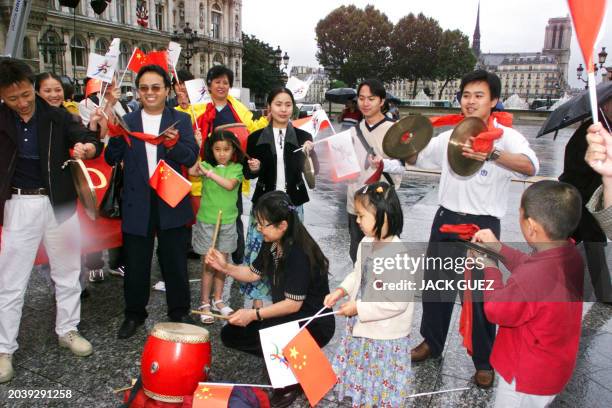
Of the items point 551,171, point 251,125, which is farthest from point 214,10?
point 251,125

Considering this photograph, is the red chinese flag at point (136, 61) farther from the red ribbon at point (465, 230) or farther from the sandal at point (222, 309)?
the red ribbon at point (465, 230)

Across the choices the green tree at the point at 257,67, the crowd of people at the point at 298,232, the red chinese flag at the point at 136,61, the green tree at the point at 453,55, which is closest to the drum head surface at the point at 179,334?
the crowd of people at the point at 298,232

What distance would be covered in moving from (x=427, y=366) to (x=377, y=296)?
1.14 metres

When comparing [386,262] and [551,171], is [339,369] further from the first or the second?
[551,171]

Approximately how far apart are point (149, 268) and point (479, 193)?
95.5 inches

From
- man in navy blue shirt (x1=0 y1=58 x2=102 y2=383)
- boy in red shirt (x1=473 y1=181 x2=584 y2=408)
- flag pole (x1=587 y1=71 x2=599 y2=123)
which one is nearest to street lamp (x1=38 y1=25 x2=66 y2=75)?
man in navy blue shirt (x1=0 y1=58 x2=102 y2=383)

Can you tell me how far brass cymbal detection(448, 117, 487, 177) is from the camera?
252 cm

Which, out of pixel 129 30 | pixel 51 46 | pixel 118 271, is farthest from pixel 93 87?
pixel 129 30

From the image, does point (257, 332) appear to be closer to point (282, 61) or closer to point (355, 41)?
point (282, 61)

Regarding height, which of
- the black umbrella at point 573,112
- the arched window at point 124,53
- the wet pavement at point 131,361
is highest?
the arched window at point 124,53

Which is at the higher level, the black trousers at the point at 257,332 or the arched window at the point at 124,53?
the arched window at the point at 124,53

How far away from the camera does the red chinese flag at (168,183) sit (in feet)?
10.8

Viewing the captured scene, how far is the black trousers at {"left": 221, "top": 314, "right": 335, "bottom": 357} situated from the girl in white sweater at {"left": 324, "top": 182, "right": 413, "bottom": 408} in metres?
0.29

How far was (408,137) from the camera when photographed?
291 cm
